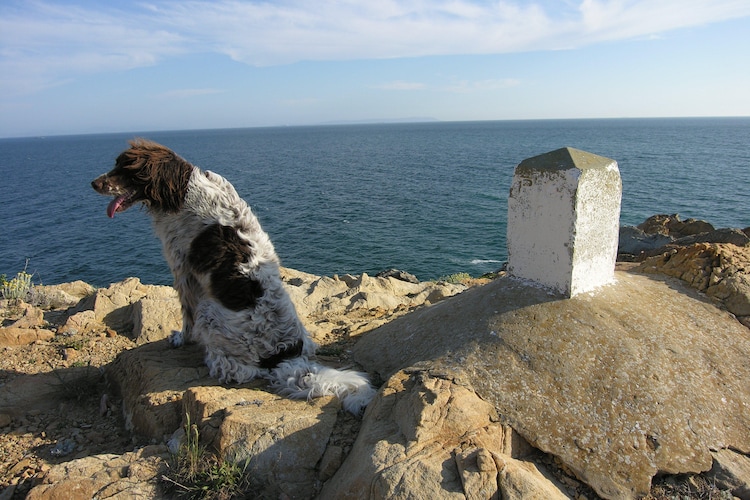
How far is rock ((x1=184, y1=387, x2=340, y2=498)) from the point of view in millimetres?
3648

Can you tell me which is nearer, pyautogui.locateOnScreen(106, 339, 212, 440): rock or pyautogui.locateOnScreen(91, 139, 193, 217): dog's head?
pyautogui.locateOnScreen(106, 339, 212, 440): rock

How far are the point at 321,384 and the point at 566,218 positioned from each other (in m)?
2.80

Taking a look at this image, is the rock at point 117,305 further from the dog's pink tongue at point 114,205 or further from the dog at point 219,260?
the dog's pink tongue at point 114,205

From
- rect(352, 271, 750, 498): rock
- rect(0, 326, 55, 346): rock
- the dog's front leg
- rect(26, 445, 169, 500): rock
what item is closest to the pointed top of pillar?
rect(352, 271, 750, 498): rock

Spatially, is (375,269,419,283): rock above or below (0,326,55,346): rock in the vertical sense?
below

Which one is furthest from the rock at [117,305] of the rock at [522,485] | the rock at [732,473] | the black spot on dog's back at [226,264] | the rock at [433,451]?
the rock at [732,473]

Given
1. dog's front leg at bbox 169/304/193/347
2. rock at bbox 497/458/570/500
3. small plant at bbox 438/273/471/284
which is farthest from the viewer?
small plant at bbox 438/273/471/284

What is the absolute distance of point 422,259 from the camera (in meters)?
24.4

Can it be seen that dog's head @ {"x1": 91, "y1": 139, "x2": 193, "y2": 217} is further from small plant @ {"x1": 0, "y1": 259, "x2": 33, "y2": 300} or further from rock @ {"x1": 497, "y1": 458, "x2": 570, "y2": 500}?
small plant @ {"x1": 0, "y1": 259, "x2": 33, "y2": 300}

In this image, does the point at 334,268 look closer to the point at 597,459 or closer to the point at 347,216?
the point at 347,216

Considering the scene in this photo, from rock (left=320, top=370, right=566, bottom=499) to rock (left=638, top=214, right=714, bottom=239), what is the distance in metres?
15.7

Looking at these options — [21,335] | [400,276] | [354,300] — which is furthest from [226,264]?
[400,276]

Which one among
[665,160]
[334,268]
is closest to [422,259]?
[334,268]

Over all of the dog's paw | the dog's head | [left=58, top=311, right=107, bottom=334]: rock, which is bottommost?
[left=58, top=311, right=107, bottom=334]: rock
